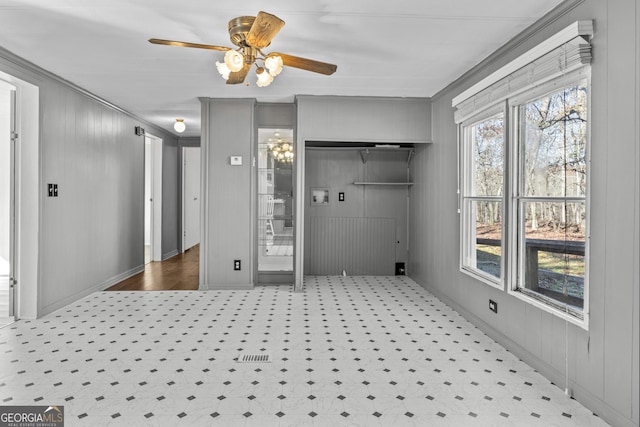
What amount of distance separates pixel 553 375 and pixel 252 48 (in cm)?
314

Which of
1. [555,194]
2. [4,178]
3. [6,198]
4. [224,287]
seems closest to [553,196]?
[555,194]

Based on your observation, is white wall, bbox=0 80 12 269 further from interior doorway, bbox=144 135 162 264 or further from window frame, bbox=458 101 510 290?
window frame, bbox=458 101 510 290

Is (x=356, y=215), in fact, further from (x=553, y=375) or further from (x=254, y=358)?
(x=553, y=375)

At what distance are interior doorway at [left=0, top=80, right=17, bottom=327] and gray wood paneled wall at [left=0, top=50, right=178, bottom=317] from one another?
15 centimetres

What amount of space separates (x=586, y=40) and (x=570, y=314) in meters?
1.77

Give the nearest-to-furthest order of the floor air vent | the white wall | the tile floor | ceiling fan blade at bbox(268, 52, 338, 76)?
the tile floor → ceiling fan blade at bbox(268, 52, 338, 76) → the floor air vent → the white wall

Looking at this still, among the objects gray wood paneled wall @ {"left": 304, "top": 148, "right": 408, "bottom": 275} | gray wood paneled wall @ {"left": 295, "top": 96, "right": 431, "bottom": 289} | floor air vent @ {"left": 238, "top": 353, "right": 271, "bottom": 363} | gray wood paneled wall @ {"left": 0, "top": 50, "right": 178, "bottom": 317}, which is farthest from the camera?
gray wood paneled wall @ {"left": 304, "top": 148, "right": 408, "bottom": 275}

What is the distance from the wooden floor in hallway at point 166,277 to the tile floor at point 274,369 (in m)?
0.91

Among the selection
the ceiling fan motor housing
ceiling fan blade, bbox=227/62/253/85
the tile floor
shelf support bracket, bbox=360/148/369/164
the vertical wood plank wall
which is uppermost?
the ceiling fan motor housing

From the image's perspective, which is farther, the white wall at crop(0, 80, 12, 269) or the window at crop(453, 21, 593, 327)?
the white wall at crop(0, 80, 12, 269)

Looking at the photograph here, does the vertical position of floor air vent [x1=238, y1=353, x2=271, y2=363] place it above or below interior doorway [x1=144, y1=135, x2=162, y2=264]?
below

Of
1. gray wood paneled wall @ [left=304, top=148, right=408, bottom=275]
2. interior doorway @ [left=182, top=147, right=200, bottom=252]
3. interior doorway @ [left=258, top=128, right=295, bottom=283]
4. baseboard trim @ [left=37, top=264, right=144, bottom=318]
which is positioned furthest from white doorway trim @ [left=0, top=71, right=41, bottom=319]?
interior doorway @ [left=182, top=147, right=200, bottom=252]

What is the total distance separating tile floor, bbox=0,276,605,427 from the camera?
233 centimetres

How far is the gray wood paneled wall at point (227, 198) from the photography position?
17.7 ft
